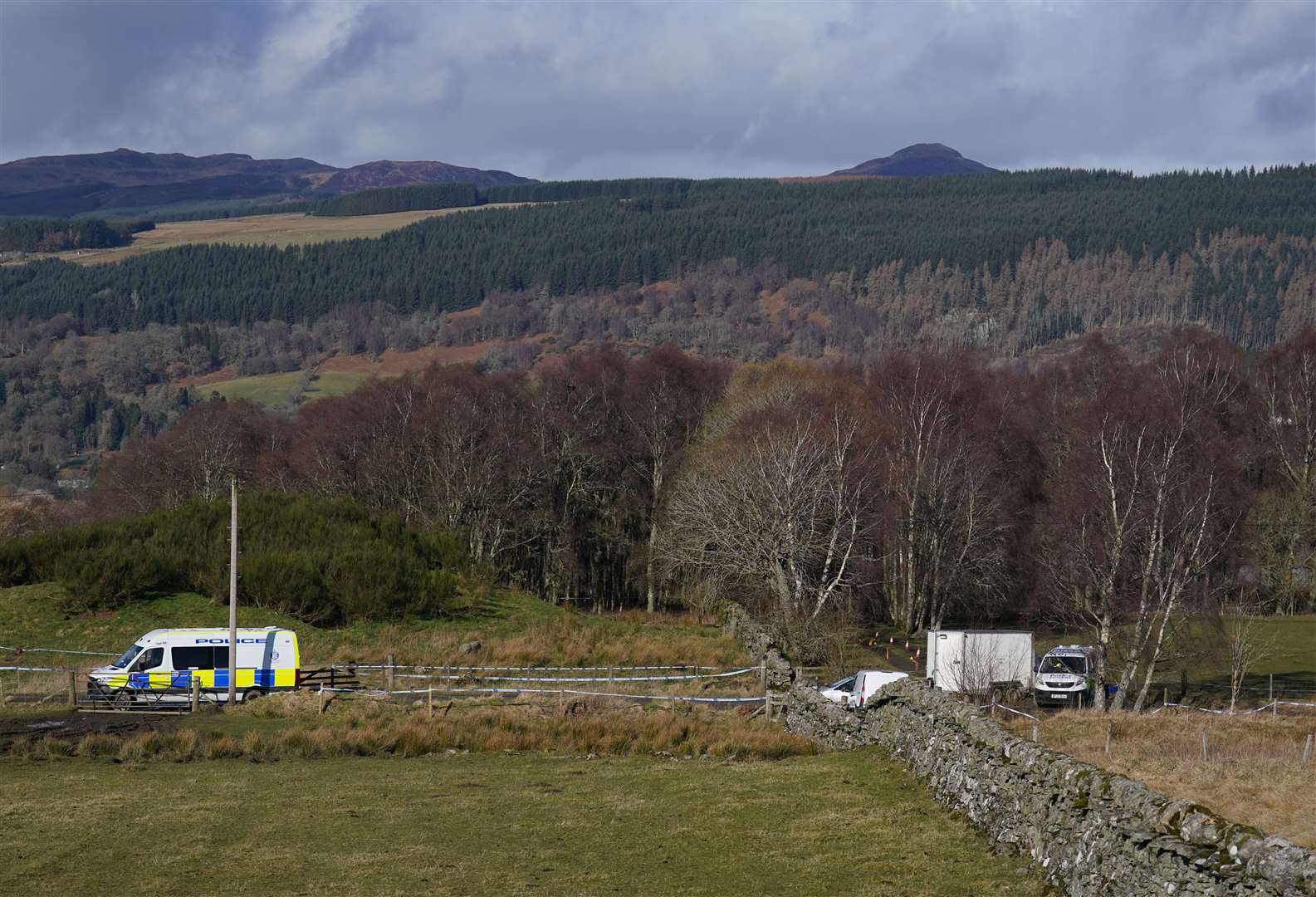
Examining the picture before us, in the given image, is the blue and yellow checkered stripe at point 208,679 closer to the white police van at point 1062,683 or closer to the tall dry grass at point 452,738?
the tall dry grass at point 452,738

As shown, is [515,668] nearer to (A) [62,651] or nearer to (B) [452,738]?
(B) [452,738]

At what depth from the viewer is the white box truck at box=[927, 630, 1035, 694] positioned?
37.4 metres

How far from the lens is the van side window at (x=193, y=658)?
35688 mm

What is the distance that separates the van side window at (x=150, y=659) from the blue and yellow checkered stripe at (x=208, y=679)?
0.34m

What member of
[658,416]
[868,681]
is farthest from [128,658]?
[658,416]

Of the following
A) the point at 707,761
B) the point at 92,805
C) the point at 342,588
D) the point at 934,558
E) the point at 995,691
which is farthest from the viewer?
the point at 934,558

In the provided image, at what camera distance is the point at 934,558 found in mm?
Result: 61750

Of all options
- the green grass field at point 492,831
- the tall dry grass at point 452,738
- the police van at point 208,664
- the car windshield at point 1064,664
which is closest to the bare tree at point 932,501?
the car windshield at point 1064,664

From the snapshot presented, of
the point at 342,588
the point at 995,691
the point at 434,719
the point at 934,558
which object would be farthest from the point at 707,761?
the point at 934,558

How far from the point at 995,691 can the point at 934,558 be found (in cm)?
2490

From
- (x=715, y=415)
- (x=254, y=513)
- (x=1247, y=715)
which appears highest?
(x=715, y=415)

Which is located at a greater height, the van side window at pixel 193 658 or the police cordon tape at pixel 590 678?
the van side window at pixel 193 658

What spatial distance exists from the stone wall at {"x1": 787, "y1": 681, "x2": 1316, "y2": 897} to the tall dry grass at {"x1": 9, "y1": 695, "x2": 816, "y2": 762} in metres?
5.89

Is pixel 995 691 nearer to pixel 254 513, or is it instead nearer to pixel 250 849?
pixel 250 849
